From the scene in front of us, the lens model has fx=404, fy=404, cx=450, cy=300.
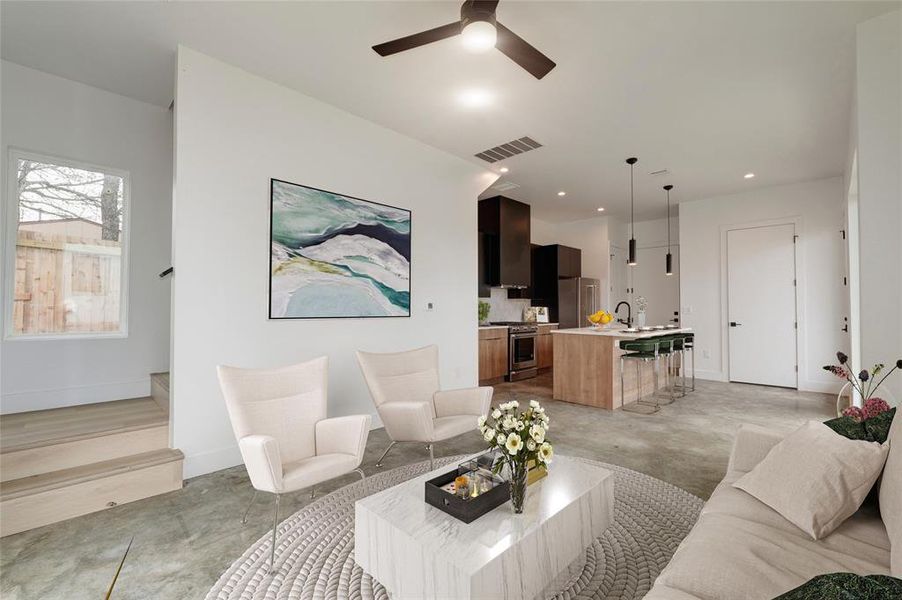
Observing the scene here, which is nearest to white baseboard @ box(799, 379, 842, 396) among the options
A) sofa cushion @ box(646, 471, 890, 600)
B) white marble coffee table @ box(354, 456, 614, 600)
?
sofa cushion @ box(646, 471, 890, 600)

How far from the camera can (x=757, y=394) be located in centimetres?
551

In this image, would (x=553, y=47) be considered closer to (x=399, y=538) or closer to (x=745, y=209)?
(x=399, y=538)

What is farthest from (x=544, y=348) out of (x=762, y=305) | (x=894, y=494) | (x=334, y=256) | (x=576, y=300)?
(x=894, y=494)

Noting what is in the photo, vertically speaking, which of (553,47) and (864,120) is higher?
(553,47)

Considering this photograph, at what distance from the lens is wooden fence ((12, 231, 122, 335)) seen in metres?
3.10

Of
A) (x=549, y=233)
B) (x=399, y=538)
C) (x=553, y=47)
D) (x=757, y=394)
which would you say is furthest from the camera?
(x=549, y=233)

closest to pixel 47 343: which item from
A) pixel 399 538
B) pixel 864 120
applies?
pixel 399 538

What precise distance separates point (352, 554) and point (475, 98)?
3.43 m

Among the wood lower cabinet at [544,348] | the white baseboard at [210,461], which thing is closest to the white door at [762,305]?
the wood lower cabinet at [544,348]

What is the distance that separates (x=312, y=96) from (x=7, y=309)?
2.84 meters

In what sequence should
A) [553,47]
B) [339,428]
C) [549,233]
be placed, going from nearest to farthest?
[339,428], [553,47], [549,233]

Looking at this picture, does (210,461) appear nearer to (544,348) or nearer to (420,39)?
(420,39)

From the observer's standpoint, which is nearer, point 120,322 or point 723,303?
point 120,322

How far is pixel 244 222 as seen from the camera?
10.3 ft
